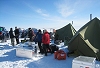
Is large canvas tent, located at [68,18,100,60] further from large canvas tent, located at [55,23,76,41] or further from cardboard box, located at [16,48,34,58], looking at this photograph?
large canvas tent, located at [55,23,76,41]

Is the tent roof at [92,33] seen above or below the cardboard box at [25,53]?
above

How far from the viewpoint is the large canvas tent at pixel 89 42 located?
6.00 meters

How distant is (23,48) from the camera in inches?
246

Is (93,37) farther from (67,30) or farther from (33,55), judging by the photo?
(67,30)

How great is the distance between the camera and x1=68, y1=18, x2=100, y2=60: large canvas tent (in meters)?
6.00

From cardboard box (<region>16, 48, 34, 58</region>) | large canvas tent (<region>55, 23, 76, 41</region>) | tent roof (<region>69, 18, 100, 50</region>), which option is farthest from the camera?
large canvas tent (<region>55, 23, 76, 41</region>)

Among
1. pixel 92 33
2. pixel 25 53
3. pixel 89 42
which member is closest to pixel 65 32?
pixel 92 33

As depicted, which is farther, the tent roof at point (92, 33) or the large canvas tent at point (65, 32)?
the large canvas tent at point (65, 32)

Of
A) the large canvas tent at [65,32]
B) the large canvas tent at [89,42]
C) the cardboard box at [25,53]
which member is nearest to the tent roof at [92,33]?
the large canvas tent at [89,42]

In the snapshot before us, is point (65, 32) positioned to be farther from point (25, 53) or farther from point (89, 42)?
point (25, 53)

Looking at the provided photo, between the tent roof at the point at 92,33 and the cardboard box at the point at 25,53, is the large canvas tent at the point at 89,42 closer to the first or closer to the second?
the tent roof at the point at 92,33

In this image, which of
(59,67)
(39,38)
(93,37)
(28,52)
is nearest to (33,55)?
(28,52)

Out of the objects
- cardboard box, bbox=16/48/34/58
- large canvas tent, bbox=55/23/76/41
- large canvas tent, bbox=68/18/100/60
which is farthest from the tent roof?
large canvas tent, bbox=55/23/76/41

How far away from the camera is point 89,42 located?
6.24 metres
